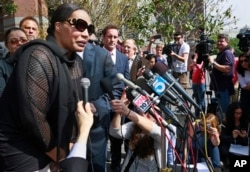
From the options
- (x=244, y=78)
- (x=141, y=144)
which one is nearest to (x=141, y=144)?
(x=141, y=144)

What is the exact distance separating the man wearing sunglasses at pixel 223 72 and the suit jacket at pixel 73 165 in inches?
203

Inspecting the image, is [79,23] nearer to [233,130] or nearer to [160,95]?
Answer: [160,95]

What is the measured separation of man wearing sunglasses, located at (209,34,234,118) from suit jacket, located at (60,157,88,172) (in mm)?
5163

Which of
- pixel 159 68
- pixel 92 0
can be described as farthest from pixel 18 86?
pixel 92 0

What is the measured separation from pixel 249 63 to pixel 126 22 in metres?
8.70

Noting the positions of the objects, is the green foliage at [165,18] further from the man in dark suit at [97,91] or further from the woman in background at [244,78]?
the man in dark suit at [97,91]

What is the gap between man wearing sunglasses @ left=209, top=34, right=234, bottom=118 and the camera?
6.92 metres

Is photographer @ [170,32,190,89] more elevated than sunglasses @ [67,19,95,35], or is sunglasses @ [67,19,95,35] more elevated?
sunglasses @ [67,19,95,35]

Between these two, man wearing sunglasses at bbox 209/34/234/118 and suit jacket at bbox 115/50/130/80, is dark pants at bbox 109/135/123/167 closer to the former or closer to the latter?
suit jacket at bbox 115/50/130/80

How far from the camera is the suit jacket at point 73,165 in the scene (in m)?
1.93

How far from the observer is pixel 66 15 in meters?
2.26

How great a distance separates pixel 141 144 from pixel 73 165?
1901 millimetres

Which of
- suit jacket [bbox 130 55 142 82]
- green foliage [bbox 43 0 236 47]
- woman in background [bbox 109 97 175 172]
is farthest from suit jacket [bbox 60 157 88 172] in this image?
green foliage [bbox 43 0 236 47]

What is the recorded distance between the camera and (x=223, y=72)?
7004mm
